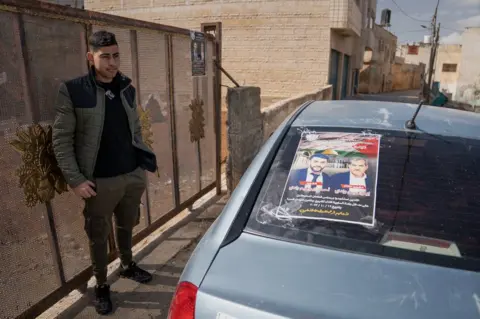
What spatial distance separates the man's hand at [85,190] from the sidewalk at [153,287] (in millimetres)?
935

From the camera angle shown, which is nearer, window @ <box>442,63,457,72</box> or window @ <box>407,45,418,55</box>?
window @ <box>442,63,457,72</box>

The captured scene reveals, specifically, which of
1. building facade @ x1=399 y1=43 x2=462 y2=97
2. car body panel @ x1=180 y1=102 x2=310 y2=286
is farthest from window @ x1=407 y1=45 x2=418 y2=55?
car body panel @ x1=180 y1=102 x2=310 y2=286

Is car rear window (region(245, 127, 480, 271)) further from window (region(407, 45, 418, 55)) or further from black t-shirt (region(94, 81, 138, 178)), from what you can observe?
window (region(407, 45, 418, 55))

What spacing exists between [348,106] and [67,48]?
1933mm

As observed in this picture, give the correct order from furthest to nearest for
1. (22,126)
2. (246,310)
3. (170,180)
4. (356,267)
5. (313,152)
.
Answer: (170,180) → (22,126) → (313,152) → (356,267) → (246,310)

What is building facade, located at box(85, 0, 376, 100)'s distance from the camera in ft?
43.6

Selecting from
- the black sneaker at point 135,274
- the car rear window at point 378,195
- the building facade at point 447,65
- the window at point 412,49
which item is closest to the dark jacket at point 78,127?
the black sneaker at point 135,274

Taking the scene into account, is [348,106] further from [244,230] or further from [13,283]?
[13,283]

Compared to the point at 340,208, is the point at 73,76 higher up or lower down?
higher up

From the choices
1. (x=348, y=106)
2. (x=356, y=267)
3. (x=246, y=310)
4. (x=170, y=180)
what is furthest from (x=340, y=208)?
(x=170, y=180)

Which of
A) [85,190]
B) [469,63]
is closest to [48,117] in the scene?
[85,190]

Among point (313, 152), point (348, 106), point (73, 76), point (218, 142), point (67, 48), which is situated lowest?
point (218, 142)

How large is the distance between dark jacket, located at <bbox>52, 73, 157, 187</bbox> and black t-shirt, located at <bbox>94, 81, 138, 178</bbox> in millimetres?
55

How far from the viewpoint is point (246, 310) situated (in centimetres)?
108
